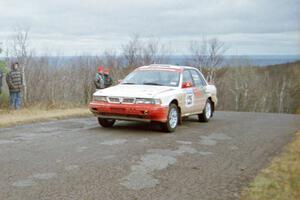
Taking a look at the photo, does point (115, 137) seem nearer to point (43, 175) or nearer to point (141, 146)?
point (141, 146)

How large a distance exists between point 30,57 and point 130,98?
675 inches

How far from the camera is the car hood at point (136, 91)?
10137 millimetres

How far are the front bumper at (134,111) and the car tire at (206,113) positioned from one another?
299 centimetres

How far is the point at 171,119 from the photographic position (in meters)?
10.5

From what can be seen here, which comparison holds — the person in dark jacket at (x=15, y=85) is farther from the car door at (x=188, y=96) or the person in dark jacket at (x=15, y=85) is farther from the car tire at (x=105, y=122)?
the car door at (x=188, y=96)

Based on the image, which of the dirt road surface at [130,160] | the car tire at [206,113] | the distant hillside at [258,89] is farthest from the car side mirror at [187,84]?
the distant hillside at [258,89]

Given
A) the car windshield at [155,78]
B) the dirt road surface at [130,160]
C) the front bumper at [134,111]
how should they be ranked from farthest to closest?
the car windshield at [155,78]
the front bumper at [134,111]
the dirt road surface at [130,160]

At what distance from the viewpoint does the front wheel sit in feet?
34.0

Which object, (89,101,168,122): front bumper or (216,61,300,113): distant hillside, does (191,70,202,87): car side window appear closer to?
Answer: (89,101,168,122): front bumper

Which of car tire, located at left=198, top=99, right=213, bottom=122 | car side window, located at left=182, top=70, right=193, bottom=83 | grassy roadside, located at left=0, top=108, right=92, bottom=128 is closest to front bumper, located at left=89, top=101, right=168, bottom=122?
car side window, located at left=182, top=70, right=193, bottom=83

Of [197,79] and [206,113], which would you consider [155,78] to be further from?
[206,113]

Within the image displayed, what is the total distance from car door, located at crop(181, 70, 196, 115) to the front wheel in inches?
17.2

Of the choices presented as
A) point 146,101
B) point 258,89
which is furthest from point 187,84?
point 258,89

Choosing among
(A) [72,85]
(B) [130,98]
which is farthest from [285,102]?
(B) [130,98]
